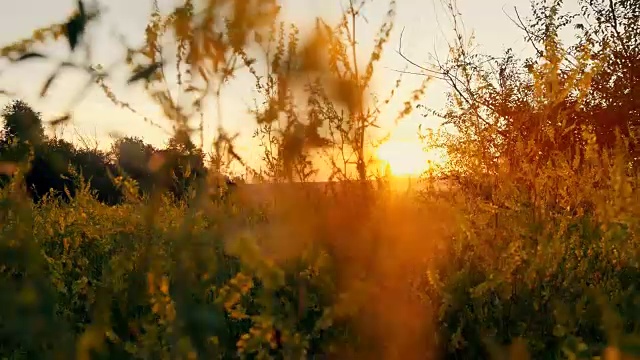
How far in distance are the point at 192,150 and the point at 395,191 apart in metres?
0.92

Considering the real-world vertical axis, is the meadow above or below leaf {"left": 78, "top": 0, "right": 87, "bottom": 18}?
below

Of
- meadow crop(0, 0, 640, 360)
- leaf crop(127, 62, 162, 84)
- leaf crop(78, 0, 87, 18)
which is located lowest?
meadow crop(0, 0, 640, 360)

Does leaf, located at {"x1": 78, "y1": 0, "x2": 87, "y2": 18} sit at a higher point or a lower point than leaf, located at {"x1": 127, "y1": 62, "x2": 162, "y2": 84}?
higher

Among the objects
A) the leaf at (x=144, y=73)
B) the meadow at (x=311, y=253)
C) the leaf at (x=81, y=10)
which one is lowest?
the meadow at (x=311, y=253)

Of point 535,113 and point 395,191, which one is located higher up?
point 535,113

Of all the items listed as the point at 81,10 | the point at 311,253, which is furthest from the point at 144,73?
the point at 311,253

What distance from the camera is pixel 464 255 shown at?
2908 millimetres

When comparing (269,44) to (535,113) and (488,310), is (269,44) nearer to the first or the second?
(488,310)

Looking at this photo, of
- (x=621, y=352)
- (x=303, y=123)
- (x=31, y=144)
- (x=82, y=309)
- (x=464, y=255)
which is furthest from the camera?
(x=82, y=309)

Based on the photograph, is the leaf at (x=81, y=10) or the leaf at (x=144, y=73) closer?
the leaf at (x=81, y=10)

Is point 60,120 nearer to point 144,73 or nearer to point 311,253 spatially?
point 144,73

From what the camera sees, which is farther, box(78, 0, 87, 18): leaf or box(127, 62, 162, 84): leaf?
box(127, 62, 162, 84): leaf

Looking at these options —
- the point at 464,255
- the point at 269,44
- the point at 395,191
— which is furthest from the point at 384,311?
the point at 269,44

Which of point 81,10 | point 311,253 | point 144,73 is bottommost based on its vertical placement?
point 311,253
